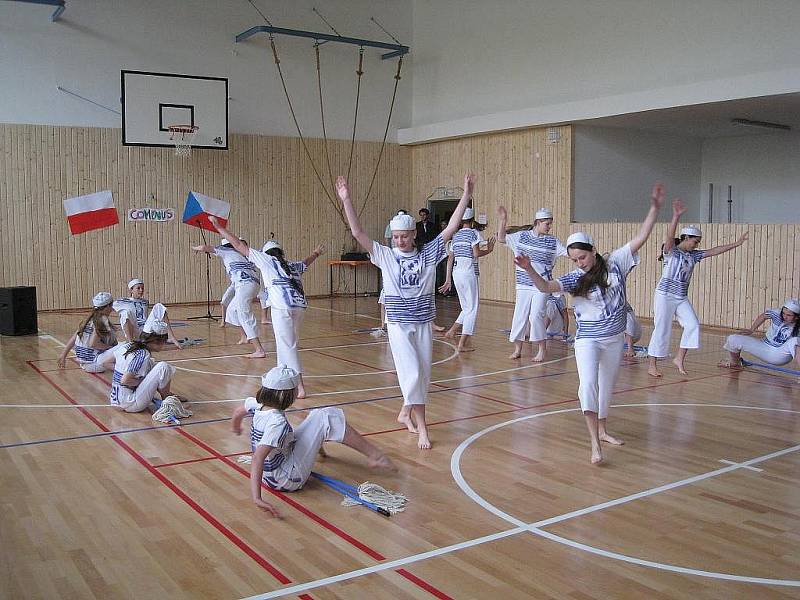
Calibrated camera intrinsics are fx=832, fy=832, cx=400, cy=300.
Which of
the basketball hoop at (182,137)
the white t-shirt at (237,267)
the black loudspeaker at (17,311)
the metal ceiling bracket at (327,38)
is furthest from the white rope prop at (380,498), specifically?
the metal ceiling bracket at (327,38)

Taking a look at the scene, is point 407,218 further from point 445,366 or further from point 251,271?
point 251,271

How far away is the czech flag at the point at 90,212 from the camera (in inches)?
698

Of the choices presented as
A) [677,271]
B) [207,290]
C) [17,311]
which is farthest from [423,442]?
[207,290]

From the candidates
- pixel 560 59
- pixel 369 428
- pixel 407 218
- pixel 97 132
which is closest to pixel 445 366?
pixel 369 428

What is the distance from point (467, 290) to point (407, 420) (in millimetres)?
4799

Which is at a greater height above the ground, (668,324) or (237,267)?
(237,267)

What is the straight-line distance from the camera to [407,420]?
25.5 ft

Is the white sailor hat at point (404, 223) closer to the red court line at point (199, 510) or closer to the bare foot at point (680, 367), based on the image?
the red court line at point (199, 510)

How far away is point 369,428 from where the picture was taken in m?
7.77

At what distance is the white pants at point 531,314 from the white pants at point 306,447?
6049mm

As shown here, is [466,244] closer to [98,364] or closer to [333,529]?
[98,364]

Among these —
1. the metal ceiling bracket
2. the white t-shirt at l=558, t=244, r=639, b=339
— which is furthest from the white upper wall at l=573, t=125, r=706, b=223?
the white t-shirt at l=558, t=244, r=639, b=339

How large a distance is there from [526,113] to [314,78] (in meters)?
5.82

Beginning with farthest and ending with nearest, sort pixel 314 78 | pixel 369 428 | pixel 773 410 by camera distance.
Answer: pixel 314 78 → pixel 773 410 → pixel 369 428
